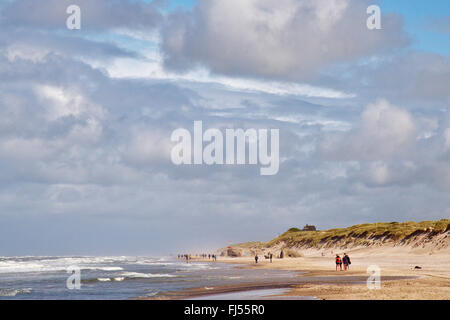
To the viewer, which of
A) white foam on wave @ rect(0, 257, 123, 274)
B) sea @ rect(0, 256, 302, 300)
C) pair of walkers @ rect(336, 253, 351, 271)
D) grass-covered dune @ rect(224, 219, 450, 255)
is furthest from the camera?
white foam on wave @ rect(0, 257, 123, 274)

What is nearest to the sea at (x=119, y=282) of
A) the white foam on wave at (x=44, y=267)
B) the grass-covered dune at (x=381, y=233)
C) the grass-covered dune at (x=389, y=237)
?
the white foam on wave at (x=44, y=267)

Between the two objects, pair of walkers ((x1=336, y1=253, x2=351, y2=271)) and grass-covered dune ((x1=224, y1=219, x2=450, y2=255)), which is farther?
grass-covered dune ((x1=224, y1=219, x2=450, y2=255))

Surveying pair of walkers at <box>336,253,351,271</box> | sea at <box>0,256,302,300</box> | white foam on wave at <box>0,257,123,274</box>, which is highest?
pair of walkers at <box>336,253,351,271</box>

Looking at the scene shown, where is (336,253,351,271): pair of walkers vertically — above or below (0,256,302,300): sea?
above

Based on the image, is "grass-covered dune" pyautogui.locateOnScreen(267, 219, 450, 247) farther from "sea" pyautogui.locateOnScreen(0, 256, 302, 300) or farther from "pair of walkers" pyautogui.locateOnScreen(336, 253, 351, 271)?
"sea" pyautogui.locateOnScreen(0, 256, 302, 300)

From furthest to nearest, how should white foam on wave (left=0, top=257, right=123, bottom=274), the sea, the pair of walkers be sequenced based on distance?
white foam on wave (left=0, top=257, right=123, bottom=274) → the pair of walkers → the sea

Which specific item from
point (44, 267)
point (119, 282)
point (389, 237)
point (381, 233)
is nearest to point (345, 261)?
point (119, 282)

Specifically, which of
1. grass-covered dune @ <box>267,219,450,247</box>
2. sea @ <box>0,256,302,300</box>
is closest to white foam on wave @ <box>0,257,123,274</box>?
sea @ <box>0,256,302,300</box>

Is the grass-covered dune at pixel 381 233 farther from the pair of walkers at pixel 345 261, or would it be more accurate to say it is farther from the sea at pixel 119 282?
the sea at pixel 119 282

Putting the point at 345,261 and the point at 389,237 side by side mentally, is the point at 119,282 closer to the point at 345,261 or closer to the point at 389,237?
the point at 345,261
